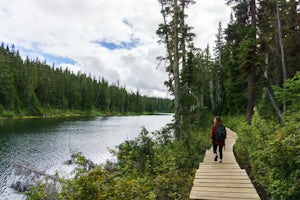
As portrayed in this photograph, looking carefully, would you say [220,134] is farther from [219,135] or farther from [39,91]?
[39,91]

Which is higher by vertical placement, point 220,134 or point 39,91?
point 39,91

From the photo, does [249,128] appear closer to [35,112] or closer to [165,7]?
[165,7]

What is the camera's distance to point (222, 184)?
5.44 m

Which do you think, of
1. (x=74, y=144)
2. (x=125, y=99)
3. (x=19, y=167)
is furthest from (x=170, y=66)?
(x=125, y=99)

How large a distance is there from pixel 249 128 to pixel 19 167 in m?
11.7

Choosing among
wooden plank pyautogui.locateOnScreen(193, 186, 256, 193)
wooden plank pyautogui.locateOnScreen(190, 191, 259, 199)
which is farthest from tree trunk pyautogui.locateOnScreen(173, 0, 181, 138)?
wooden plank pyautogui.locateOnScreen(190, 191, 259, 199)

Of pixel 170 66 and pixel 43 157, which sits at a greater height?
pixel 170 66

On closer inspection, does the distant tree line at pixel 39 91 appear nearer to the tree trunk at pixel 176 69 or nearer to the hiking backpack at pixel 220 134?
the tree trunk at pixel 176 69

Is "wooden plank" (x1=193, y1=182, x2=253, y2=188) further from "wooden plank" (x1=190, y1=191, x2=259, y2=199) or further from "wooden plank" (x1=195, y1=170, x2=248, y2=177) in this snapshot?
"wooden plank" (x1=195, y1=170, x2=248, y2=177)

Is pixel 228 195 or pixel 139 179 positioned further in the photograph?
pixel 139 179

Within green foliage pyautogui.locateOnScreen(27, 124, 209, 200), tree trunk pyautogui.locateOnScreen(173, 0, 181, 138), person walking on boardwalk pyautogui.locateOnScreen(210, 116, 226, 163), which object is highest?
tree trunk pyautogui.locateOnScreen(173, 0, 181, 138)

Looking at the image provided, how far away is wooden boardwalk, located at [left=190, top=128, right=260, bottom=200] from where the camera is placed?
15.5 feet

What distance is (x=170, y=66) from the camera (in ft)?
48.3

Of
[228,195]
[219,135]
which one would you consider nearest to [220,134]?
[219,135]
